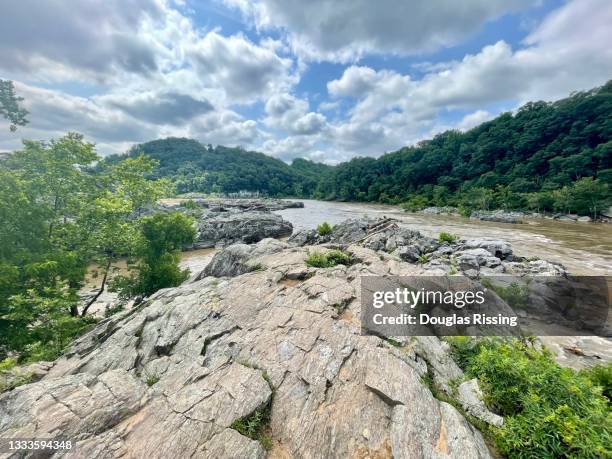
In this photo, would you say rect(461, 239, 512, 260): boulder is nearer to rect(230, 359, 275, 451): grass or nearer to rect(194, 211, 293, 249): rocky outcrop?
rect(230, 359, 275, 451): grass

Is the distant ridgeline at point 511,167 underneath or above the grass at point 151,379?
above

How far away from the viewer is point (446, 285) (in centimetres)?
1010

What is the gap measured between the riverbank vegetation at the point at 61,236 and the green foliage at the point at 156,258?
6cm

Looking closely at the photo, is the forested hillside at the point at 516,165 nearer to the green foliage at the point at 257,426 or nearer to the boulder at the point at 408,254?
the boulder at the point at 408,254

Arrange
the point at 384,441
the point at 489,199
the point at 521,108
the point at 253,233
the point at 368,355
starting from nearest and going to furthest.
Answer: the point at 384,441
the point at 368,355
the point at 253,233
the point at 489,199
the point at 521,108

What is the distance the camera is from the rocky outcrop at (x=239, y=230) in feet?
115

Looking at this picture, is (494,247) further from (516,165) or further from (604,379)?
(516,165)

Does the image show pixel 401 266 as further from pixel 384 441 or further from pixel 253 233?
pixel 253 233

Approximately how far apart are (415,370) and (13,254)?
1707 cm

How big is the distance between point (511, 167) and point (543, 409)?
10164 centimetres

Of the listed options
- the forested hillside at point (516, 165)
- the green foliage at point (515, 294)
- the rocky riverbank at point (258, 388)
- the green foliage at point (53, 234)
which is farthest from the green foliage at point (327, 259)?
the forested hillside at point (516, 165)

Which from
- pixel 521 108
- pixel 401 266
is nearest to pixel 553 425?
pixel 401 266

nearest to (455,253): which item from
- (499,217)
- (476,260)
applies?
(476,260)

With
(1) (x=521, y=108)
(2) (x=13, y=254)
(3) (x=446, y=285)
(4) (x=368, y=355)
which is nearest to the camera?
(4) (x=368, y=355)
